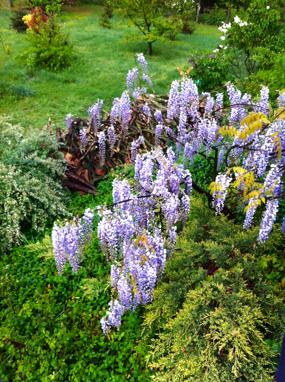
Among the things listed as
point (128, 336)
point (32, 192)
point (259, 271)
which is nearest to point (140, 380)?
point (128, 336)

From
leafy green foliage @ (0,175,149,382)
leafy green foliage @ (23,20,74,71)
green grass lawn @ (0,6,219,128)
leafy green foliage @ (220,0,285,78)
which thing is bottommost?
leafy green foliage @ (0,175,149,382)

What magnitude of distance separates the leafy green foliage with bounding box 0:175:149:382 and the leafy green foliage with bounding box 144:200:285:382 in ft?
0.97

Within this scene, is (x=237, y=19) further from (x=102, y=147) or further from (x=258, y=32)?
(x=102, y=147)

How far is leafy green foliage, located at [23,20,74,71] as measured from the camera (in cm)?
1235

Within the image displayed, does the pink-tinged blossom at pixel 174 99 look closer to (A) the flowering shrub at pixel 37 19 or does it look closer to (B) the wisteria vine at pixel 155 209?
(B) the wisteria vine at pixel 155 209

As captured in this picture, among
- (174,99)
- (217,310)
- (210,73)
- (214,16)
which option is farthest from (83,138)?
(214,16)

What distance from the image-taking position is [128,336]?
436 cm

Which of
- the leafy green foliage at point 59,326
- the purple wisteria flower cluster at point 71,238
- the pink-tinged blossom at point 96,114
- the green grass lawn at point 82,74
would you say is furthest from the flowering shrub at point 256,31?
the purple wisteria flower cluster at point 71,238

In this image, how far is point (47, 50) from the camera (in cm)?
1241

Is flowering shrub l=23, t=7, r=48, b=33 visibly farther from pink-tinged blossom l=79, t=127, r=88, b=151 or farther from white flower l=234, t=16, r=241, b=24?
pink-tinged blossom l=79, t=127, r=88, b=151

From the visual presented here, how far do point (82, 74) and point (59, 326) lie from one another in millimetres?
9177

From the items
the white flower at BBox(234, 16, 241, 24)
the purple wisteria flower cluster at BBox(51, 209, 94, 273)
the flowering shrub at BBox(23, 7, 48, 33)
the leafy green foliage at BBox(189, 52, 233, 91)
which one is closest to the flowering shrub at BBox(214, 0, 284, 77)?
the white flower at BBox(234, 16, 241, 24)

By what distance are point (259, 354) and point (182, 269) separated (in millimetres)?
1112

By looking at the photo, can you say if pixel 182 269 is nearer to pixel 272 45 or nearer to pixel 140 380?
pixel 140 380
